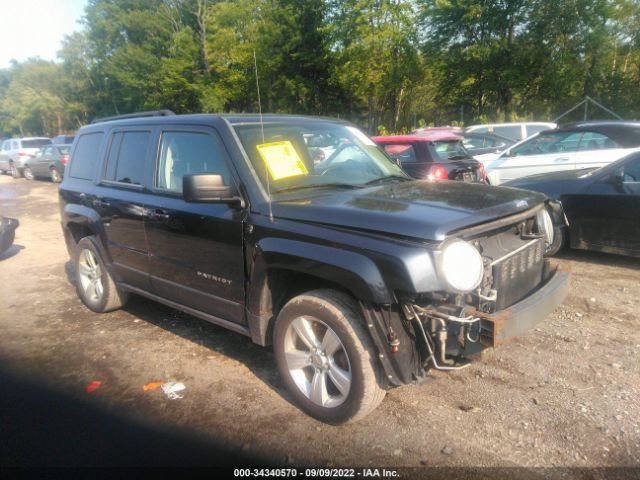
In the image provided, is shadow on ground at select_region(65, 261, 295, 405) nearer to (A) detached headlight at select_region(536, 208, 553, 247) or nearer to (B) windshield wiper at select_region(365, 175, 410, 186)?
(B) windshield wiper at select_region(365, 175, 410, 186)

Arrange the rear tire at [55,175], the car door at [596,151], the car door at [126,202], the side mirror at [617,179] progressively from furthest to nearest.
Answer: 1. the rear tire at [55,175]
2. the car door at [596,151]
3. the side mirror at [617,179]
4. the car door at [126,202]

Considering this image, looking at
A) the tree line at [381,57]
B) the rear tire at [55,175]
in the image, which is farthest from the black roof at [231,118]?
the tree line at [381,57]

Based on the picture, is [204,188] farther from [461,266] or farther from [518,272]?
[518,272]

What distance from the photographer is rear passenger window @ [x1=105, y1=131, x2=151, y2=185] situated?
414 centimetres

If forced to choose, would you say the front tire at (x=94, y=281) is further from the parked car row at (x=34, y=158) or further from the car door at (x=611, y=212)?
the parked car row at (x=34, y=158)

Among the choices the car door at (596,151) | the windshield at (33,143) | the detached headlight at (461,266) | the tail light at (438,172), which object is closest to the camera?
the detached headlight at (461,266)

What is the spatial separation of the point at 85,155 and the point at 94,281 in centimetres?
134

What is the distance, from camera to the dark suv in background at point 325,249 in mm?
2525

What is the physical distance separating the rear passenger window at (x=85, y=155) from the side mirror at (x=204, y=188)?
2329 mm

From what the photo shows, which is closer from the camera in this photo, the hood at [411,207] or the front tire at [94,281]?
the hood at [411,207]

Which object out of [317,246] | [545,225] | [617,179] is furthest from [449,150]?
[317,246]

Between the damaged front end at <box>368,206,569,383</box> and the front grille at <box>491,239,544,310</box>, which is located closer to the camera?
the damaged front end at <box>368,206,569,383</box>

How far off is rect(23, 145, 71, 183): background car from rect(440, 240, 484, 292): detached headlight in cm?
1922

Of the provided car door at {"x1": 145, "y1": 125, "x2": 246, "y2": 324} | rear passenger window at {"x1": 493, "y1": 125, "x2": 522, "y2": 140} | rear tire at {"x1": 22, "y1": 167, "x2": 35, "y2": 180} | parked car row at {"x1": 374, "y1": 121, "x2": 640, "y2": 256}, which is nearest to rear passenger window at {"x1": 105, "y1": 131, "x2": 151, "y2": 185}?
car door at {"x1": 145, "y1": 125, "x2": 246, "y2": 324}
